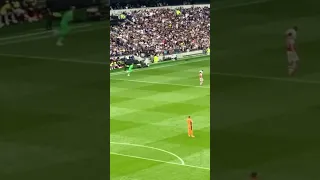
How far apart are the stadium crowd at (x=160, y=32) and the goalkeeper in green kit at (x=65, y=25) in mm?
35545

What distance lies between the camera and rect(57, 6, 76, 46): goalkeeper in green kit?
4.66 meters

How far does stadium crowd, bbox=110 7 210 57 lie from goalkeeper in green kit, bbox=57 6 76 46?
117ft

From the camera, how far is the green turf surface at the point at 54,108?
4629mm

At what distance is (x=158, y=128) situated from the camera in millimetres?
22156
